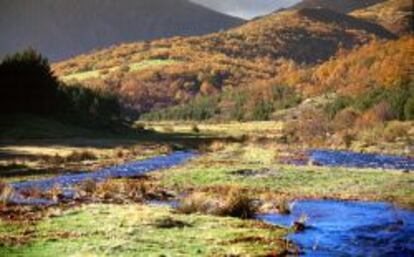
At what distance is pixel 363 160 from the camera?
87250 millimetres

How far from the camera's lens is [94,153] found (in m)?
93.6

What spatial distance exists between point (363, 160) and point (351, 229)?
51.2 metres

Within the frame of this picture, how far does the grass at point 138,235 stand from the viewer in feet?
93.2

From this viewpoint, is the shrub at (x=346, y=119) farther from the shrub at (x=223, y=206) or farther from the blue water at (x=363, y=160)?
the shrub at (x=223, y=206)

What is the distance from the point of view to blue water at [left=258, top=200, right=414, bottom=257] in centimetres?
3155

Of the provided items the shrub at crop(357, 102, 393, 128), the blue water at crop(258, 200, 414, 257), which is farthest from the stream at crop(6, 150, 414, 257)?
the shrub at crop(357, 102, 393, 128)

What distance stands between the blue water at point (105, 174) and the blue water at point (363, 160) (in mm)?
17663

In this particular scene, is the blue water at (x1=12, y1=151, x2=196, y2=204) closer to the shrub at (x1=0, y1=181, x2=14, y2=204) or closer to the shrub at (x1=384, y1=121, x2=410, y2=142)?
the shrub at (x1=0, y1=181, x2=14, y2=204)

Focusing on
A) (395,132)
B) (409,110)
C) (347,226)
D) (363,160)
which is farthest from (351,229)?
(409,110)

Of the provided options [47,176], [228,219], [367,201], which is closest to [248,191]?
[367,201]

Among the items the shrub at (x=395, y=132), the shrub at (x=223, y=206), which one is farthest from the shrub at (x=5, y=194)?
the shrub at (x=395, y=132)

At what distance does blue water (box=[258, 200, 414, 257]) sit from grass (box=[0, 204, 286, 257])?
6.09 ft

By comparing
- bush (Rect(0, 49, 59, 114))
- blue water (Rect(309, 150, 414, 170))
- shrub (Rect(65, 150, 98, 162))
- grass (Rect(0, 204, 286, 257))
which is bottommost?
grass (Rect(0, 204, 286, 257))

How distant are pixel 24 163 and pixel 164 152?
99.3ft
